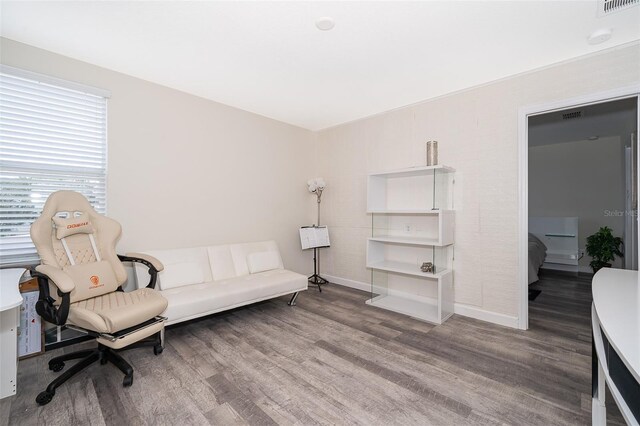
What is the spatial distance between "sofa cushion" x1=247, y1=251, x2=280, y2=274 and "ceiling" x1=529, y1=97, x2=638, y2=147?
4.04 m

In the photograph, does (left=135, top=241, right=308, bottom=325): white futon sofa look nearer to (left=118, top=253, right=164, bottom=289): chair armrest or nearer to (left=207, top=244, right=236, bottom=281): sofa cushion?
(left=207, top=244, right=236, bottom=281): sofa cushion

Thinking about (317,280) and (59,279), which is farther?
(317,280)

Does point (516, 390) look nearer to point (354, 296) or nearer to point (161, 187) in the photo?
point (354, 296)

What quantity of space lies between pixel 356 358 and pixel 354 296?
1.74 metres

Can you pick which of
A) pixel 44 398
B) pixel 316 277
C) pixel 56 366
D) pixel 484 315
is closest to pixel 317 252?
pixel 316 277

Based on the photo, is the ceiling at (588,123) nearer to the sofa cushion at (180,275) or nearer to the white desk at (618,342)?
the white desk at (618,342)

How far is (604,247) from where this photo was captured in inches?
190

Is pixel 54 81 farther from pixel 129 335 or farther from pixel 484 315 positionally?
pixel 484 315

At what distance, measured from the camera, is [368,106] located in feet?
13.0

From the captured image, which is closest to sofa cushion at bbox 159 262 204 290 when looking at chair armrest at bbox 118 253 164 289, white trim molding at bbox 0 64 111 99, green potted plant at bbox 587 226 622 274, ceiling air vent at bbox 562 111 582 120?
chair armrest at bbox 118 253 164 289

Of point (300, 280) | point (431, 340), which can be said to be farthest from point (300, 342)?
point (431, 340)

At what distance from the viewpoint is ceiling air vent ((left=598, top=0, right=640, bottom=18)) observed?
6.45ft

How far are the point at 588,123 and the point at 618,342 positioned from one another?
526cm

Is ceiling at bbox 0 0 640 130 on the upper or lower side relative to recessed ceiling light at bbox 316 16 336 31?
upper
